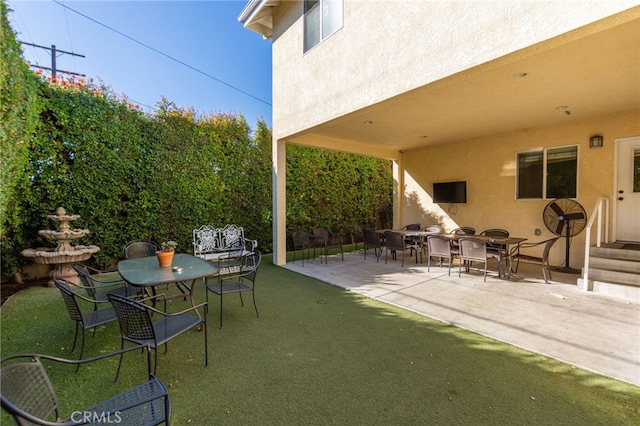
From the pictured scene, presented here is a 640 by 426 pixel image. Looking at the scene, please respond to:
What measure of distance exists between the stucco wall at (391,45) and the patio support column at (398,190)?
4.74 meters

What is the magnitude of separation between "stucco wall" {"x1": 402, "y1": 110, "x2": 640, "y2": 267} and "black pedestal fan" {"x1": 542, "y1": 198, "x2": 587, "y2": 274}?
10.5 inches

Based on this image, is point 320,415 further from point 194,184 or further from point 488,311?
point 194,184

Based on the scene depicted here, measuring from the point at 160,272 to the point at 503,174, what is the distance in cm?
805

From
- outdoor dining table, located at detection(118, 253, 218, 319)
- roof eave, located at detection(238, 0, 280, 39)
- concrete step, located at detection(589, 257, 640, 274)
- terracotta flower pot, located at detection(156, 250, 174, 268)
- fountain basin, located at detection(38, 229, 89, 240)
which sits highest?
roof eave, located at detection(238, 0, 280, 39)

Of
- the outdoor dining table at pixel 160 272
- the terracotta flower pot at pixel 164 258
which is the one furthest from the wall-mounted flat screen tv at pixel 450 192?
the terracotta flower pot at pixel 164 258

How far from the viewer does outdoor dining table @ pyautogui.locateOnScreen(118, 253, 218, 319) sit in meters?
2.81

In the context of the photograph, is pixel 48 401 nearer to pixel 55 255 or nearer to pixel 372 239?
pixel 55 255

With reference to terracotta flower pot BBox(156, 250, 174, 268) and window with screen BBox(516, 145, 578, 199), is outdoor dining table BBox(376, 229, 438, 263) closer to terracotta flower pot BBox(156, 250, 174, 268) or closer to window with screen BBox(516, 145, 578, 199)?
window with screen BBox(516, 145, 578, 199)

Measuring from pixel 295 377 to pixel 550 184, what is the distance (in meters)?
7.42

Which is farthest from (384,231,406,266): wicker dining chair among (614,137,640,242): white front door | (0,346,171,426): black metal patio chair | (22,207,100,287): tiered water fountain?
(22,207,100,287): tiered water fountain

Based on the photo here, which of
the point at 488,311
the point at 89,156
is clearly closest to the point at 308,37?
the point at 89,156

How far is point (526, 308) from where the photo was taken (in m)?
3.96

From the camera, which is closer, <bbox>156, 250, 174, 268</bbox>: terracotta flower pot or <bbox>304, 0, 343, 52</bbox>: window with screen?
<bbox>156, 250, 174, 268</bbox>: terracotta flower pot

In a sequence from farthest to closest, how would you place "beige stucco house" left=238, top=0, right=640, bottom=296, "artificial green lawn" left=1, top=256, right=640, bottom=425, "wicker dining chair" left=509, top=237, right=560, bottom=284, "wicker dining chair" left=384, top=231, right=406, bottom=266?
"wicker dining chair" left=384, top=231, right=406, bottom=266 → "wicker dining chair" left=509, top=237, right=560, bottom=284 → "beige stucco house" left=238, top=0, right=640, bottom=296 → "artificial green lawn" left=1, top=256, right=640, bottom=425
